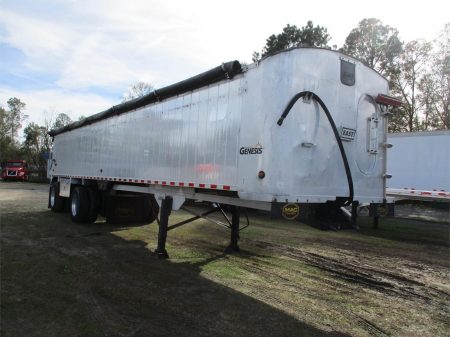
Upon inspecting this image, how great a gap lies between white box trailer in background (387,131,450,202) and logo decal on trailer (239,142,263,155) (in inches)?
441

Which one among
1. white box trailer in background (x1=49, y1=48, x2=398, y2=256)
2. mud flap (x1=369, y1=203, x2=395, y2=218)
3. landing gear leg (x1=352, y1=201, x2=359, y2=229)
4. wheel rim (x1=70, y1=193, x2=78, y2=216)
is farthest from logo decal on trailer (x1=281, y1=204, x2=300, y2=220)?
wheel rim (x1=70, y1=193, x2=78, y2=216)

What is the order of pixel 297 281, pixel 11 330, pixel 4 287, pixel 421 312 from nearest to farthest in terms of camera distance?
pixel 11 330, pixel 421 312, pixel 4 287, pixel 297 281

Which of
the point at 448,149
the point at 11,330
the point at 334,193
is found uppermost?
the point at 448,149

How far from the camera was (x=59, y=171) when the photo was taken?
1628 centimetres

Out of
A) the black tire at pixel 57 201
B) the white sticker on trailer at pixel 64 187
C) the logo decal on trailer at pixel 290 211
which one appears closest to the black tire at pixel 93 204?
the white sticker on trailer at pixel 64 187

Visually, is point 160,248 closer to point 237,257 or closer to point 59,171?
point 237,257

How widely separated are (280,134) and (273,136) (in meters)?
0.10

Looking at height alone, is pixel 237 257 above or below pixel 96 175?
below

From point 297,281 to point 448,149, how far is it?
1071 cm

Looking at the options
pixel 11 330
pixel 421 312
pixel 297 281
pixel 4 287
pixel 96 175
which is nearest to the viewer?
pixel 11 330

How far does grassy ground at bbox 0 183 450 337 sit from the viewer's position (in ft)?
15.2

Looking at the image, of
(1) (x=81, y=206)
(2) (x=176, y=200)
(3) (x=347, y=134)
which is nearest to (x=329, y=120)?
(3) (x=347, y=134)

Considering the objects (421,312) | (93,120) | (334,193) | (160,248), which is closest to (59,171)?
(93,120)

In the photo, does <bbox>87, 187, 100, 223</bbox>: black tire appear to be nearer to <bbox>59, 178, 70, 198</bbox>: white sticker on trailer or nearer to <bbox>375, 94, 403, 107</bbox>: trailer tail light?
<bbox>59, 178, 70, 198</bbox>: white sticker on trailer
